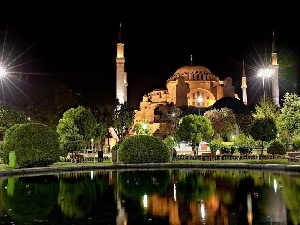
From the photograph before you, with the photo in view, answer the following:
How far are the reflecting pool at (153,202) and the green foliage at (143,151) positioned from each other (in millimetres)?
8948

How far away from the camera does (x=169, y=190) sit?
13.6 metres

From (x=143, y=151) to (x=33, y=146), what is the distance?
20.9ft

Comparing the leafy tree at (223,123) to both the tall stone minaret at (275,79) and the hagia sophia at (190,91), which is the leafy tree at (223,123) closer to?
the tall stone minaret at (275,79)

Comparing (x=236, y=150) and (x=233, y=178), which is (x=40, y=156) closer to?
(x=233, y=178)

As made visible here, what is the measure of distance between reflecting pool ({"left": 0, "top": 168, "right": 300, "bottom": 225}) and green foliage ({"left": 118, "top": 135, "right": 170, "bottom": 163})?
8948 mm

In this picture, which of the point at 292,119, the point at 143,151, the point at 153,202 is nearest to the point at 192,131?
the point at 292,119

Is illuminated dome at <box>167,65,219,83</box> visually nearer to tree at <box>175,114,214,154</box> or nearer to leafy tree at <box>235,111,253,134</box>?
leafy tree at <box>235,111,253,134</box>

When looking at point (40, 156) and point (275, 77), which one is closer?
point (40, 156)

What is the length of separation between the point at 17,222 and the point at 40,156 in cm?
1476

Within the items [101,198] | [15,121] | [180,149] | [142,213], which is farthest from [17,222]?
[180,149]

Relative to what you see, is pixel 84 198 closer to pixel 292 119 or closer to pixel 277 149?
pixel 277 149

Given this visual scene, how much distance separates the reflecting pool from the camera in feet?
29.1

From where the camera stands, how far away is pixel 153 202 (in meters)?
11.1

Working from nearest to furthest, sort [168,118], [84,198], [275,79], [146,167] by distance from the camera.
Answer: [84,198] → [146,167] → [275,79] → [168,118]
